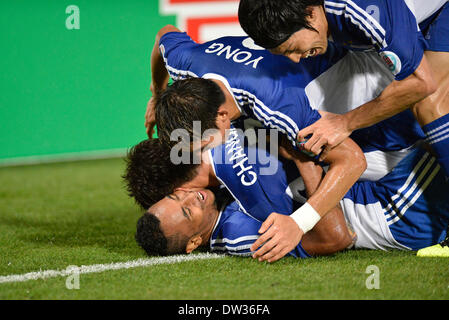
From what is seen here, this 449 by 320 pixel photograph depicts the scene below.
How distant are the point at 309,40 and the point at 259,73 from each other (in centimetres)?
36

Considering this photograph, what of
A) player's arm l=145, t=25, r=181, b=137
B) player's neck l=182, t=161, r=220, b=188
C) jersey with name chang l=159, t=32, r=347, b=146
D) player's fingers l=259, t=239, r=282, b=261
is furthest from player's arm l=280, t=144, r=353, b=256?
player's arm l=145, t=25, r=181, b=137

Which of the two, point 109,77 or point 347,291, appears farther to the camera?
point 109,77

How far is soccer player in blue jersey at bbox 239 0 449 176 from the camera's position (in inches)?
121

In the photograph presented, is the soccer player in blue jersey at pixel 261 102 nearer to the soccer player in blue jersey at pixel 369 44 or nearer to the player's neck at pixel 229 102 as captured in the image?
the player's neck at pixel 229 102

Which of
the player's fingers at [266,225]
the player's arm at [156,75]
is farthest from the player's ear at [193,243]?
the player's arm at [156,75]

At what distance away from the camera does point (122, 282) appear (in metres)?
2.95

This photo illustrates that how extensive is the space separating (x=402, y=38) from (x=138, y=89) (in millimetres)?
5941

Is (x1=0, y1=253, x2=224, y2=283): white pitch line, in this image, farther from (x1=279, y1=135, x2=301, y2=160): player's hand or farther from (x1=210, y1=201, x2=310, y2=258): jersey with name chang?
(x1=279, y1=135, x2=301, y2=160): player's hand

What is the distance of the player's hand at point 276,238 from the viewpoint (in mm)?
3127

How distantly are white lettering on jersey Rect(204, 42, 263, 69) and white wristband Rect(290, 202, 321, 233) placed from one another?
852 millimetres
